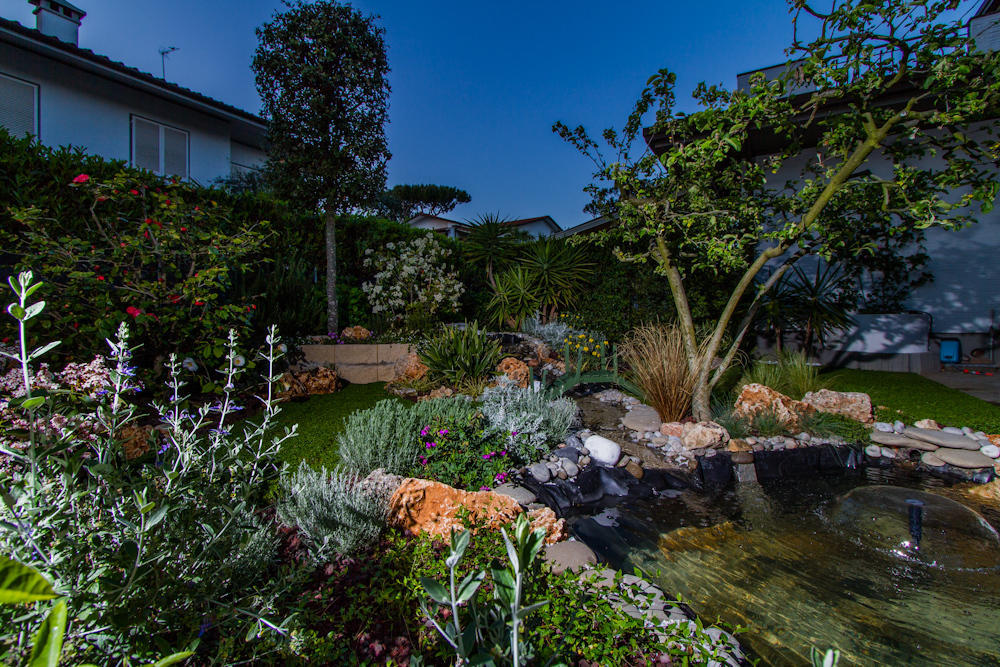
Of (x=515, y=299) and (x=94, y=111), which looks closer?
(x=515, y=299)

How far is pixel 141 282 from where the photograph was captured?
4.56 m

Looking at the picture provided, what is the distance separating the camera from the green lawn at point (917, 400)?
492 cm

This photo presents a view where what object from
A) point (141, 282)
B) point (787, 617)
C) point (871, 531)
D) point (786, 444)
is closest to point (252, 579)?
point (787, 617)

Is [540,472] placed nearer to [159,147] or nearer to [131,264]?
[131,264]

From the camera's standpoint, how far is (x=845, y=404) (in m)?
4.97

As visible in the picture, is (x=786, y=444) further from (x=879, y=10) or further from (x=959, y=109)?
(x=879, y=10)

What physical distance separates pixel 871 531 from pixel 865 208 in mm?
3233

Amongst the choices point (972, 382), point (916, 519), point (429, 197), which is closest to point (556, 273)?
point (972, 382)

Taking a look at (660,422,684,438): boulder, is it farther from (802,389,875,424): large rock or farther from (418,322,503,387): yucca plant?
(418,322,503,387): yucca plant

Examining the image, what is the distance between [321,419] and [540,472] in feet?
8.23

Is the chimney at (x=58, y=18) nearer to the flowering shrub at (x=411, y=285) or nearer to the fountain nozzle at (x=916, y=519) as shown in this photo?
the flowering shrub at (x=411, y=285)

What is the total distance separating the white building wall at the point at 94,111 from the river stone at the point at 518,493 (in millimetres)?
10242

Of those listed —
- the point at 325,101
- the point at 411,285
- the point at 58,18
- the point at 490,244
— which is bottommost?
the point at 411,285

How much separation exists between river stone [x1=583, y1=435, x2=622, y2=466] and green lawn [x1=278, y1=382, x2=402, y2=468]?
2.18 meters
